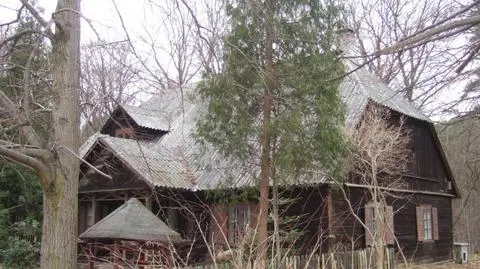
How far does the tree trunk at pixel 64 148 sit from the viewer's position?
7.64m

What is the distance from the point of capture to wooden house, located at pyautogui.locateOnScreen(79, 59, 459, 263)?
16.1 m

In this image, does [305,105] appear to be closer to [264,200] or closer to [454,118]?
[264,200]

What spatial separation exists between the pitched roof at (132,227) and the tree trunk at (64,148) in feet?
15.6

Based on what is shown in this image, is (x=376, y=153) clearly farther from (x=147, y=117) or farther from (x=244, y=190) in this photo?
(x=147, y=117)

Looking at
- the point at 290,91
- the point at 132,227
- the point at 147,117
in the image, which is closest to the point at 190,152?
the point at 147,117

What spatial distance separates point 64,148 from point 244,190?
6877 millimetres

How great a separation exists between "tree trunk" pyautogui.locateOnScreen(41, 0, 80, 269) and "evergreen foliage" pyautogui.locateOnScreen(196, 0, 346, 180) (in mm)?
4036

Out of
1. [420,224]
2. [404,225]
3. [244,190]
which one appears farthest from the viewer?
[420,224]

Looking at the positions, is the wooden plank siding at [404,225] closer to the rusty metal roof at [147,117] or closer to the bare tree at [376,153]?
the bare tree at [376,153]

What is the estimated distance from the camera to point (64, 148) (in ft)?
25.5

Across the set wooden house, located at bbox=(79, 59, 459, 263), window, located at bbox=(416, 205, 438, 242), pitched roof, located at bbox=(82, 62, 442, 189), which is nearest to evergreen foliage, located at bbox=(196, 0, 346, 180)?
wooden house, located at bbox=(79, 59, 459, 263)

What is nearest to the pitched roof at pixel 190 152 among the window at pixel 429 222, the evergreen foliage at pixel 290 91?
the evergreen foliage at pixel 290 91

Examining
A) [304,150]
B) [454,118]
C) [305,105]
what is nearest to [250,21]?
[305,105]

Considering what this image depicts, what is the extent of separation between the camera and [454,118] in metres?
8.05
